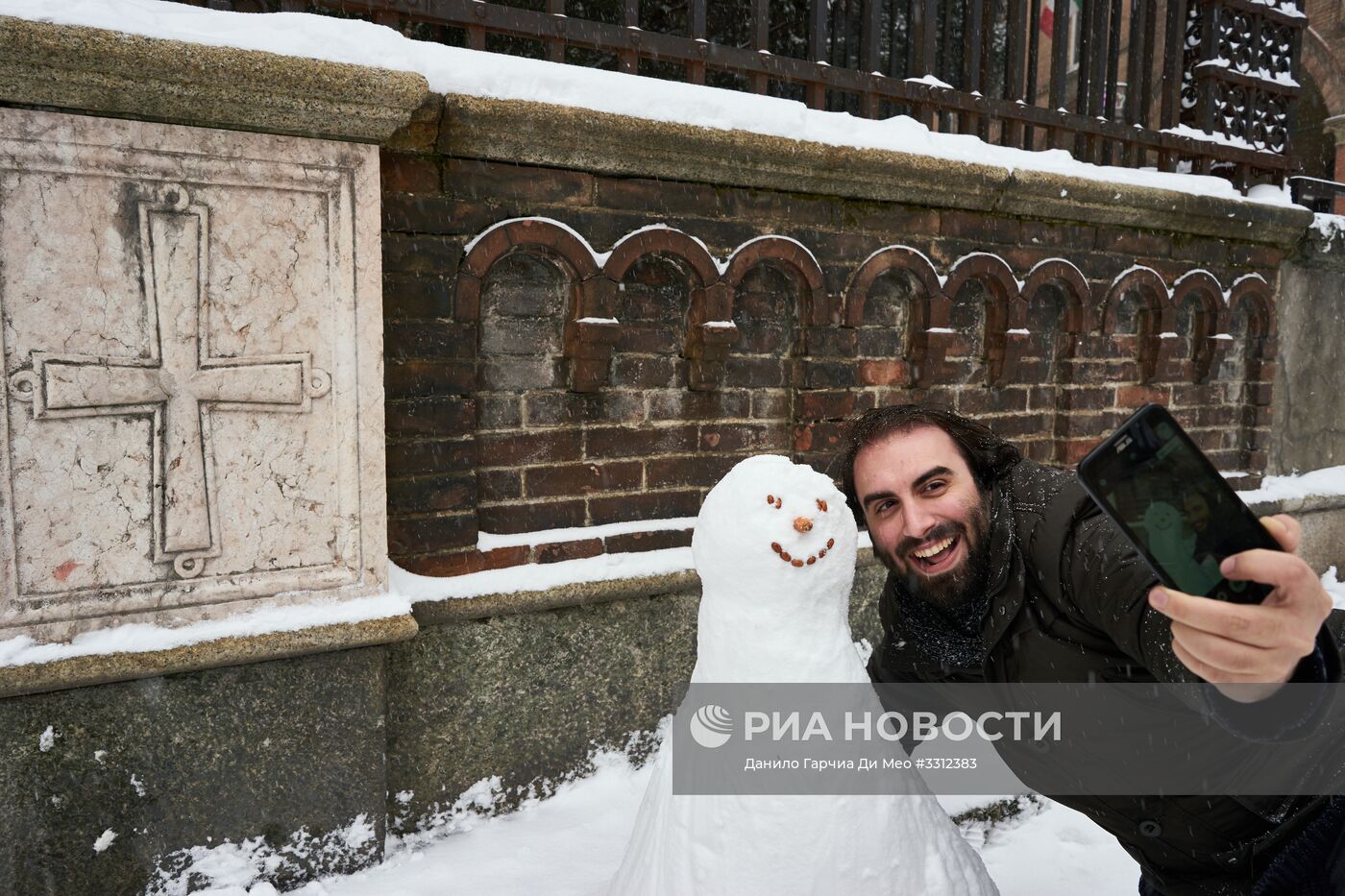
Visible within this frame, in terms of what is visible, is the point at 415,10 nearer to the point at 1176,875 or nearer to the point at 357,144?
the point at 357,144

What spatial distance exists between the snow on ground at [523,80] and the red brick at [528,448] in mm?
1062

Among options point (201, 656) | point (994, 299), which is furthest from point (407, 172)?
point (994, 299)

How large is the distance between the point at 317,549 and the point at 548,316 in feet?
3.44

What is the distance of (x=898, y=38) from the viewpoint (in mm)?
5562

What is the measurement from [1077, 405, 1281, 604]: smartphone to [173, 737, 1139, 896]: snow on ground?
5.59 feet

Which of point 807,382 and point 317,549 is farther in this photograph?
point 807,382

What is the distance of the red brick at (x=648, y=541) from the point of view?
2.95m

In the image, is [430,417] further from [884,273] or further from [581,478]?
[884,273]

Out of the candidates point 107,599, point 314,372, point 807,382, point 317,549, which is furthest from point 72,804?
point 807,382

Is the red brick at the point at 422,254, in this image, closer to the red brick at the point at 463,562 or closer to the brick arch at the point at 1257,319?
the red brick at the point at 463,562

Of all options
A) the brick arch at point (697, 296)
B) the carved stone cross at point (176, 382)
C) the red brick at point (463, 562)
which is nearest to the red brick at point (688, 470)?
the brick arch at point (697, 296)

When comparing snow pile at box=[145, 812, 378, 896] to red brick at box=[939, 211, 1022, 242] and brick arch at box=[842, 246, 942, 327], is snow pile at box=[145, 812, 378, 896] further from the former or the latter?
red brick at box=[939, 211, 1022, 242]

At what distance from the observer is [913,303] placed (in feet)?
11.5

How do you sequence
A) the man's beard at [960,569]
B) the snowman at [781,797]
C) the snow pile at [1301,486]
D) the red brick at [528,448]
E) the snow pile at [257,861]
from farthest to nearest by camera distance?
the snow pile at [1301,486] < the red brick at [528,448] < the snow pile at [257,861] < the man's beard at [960,569] < the snowman at [781,797]
